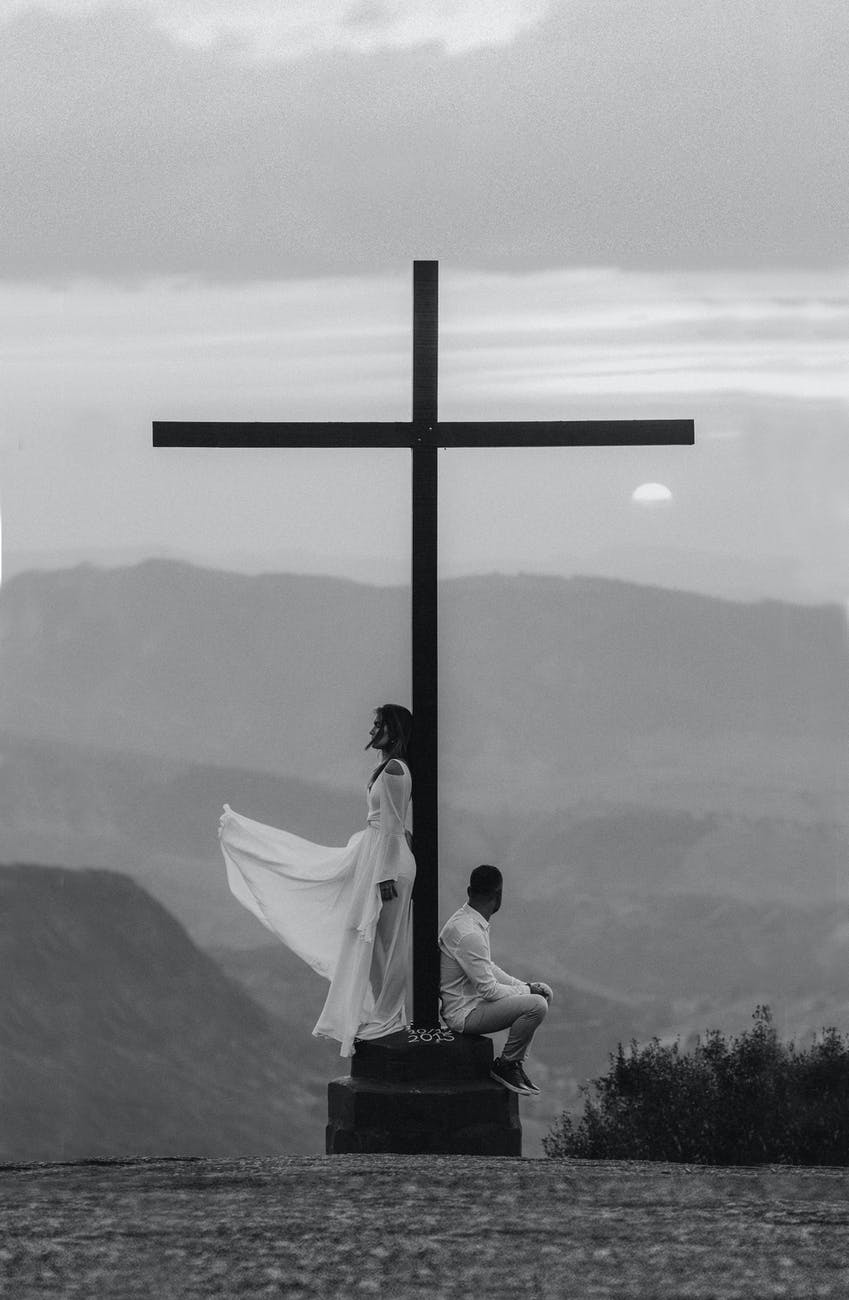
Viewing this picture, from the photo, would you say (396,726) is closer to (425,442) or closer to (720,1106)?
(425,442)

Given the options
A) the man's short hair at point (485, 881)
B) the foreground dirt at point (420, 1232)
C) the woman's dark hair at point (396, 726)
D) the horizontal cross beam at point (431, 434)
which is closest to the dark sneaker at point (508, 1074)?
the man's short hair at point (485, 881)

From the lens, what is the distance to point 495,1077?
7832 millimetres

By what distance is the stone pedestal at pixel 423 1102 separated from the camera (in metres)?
7.64

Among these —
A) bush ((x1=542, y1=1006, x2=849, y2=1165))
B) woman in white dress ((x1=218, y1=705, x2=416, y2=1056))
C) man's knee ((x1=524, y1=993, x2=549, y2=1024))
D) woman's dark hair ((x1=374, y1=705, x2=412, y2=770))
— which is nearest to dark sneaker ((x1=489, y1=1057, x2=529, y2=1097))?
man's knee ((x1=524, y1=993, x2=549, y2=1024))

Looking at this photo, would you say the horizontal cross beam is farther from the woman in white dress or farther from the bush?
the bush

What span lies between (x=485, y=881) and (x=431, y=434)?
1935 mm

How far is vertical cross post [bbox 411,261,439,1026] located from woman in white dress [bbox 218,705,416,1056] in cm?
6

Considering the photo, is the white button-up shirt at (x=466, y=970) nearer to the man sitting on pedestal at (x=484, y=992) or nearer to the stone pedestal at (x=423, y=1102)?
the man sitting on pedestal at (x=484, y=992)

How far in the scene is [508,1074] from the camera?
25.7ft

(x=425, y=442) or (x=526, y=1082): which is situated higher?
(x=425, y=442)

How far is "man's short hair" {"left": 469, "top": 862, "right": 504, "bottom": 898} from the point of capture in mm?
7895

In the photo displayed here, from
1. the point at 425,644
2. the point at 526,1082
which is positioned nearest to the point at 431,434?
the point at 425,644

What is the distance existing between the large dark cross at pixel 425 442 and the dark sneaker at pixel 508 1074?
325 mm

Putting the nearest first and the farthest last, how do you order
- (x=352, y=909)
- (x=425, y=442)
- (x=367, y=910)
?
(x=367, y=910), (x=352, y=909), (x=425, y=442)
